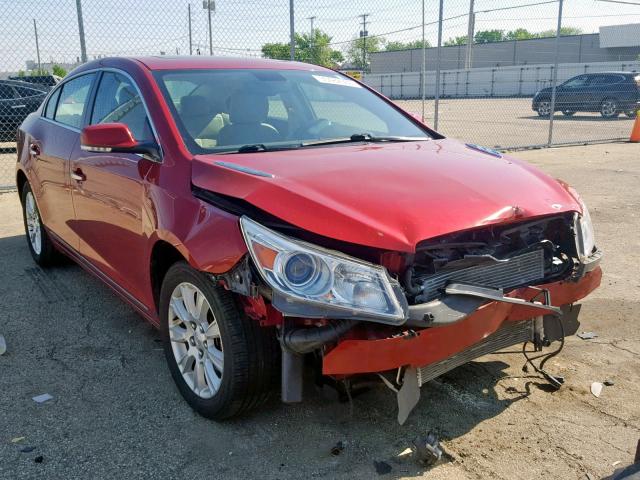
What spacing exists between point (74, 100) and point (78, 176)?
33.9 inches

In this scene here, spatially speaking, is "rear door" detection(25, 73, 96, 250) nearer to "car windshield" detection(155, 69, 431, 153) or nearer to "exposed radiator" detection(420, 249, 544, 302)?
"car windshield" detection(155, 69, 431, 153)

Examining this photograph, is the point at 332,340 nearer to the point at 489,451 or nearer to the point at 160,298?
the point at 489,451

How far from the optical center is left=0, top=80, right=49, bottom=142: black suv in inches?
518

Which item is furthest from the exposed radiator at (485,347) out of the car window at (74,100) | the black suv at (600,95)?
the black suv at (600,95)

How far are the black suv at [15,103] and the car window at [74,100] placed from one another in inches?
371

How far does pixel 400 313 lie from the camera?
229cm

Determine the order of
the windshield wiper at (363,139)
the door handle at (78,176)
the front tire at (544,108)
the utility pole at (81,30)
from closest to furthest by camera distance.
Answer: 1. the windshield wiper at (363,139)
2. the door handle at (78,176)
3. the utility pole at (81,30)
4. the front tire at (544,108)

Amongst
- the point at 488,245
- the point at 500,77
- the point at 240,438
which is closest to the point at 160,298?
the point at 240,438

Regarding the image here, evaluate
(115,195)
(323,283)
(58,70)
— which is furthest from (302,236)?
(58,70)

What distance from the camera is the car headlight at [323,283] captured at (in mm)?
2289

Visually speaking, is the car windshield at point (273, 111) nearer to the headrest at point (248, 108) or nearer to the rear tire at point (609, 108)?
the headrest at point (248, 108)

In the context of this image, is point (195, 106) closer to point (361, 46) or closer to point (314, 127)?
point (314, 127)

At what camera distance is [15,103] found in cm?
1323

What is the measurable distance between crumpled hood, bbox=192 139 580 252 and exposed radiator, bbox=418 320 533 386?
52cm
